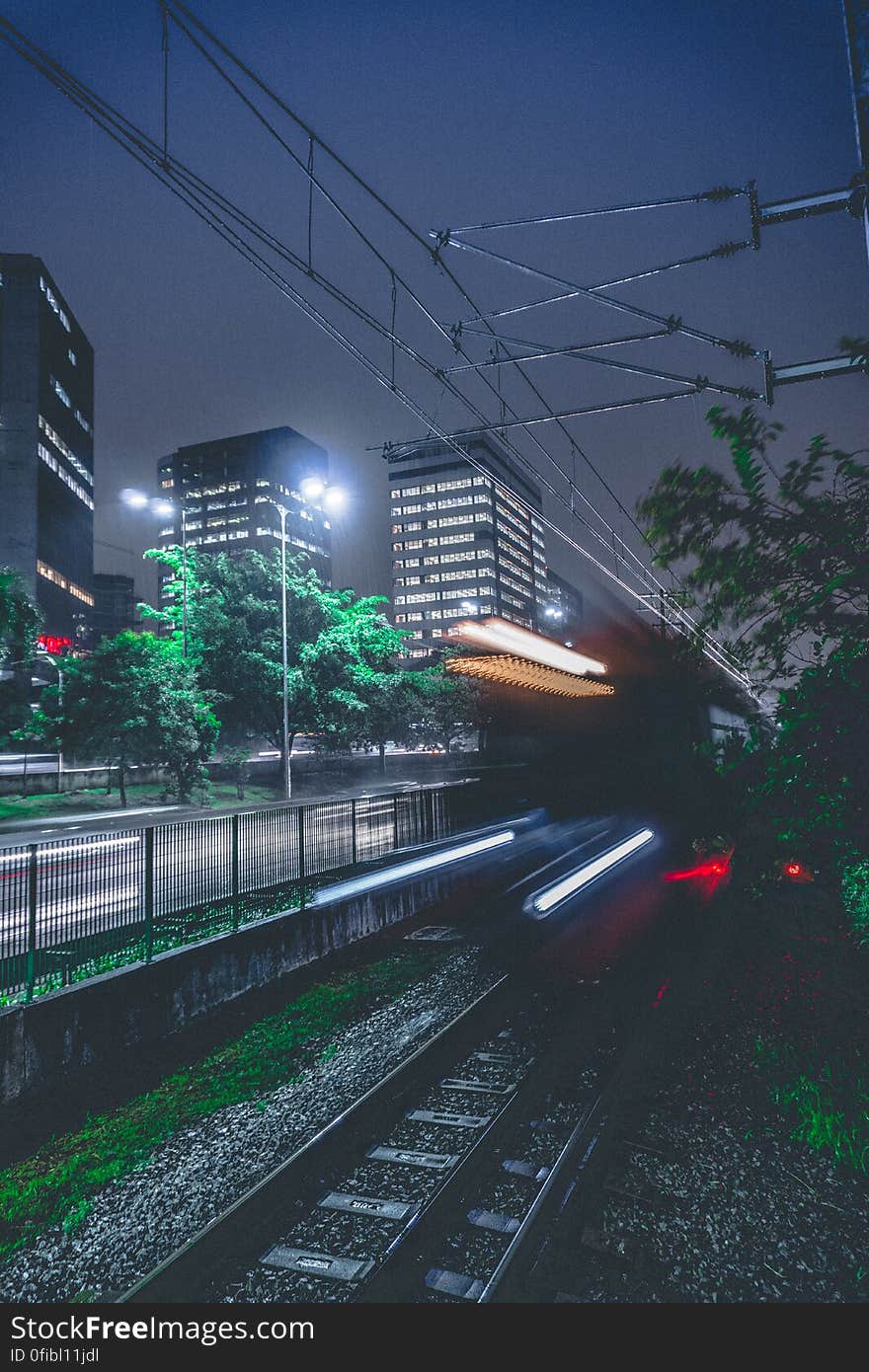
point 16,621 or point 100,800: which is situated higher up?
point 16,621

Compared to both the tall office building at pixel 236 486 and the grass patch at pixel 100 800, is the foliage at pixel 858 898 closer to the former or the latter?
the grass patch at pixel 100 800

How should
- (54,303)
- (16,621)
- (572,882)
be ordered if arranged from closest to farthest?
(572,882), (16,621), (54,303)

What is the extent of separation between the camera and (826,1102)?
5469 millimetres

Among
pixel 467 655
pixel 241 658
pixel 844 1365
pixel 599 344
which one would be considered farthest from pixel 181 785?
pixel 844 1365

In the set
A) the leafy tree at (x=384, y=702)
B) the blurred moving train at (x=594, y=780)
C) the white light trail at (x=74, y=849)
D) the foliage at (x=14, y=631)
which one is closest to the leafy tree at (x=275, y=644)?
the leafy tree at (x=384, y=702)

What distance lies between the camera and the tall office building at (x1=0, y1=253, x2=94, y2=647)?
7956 centimetres

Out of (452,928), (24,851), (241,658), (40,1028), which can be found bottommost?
(452,928)

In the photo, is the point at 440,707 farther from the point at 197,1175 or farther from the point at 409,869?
the point at 197,1175

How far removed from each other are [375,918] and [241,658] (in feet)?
69.9

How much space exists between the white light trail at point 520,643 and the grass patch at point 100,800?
1935 cm

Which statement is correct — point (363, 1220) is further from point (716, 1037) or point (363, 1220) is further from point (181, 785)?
point (181, 785)

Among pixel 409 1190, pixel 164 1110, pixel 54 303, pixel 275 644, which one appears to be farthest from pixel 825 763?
pixel 54 303

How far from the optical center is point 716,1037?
7.02 meters

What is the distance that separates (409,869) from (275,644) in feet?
66.8
